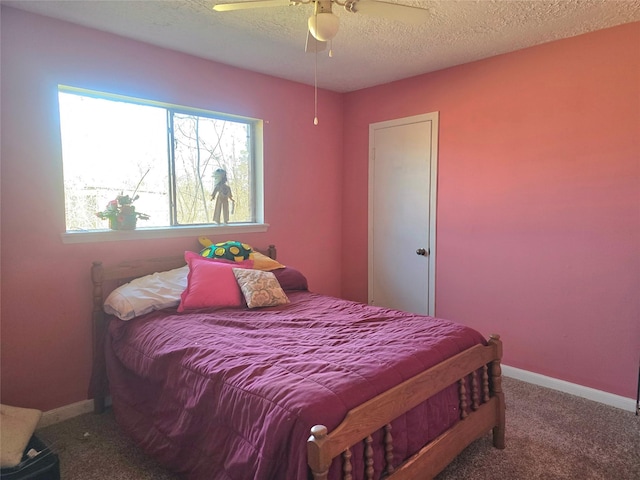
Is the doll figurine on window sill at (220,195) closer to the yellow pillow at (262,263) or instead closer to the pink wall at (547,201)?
the yellow pillow at (262,263)

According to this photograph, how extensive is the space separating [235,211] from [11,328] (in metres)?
1.77

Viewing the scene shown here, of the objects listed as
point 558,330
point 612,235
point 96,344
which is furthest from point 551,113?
point 96,344

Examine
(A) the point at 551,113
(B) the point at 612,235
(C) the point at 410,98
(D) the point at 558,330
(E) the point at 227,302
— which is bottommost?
(D) the point at 558,330

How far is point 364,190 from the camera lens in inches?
166

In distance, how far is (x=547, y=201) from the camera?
3020mm

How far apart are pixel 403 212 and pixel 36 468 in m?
3.15

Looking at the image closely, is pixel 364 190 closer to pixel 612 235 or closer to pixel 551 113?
pixel 551 113

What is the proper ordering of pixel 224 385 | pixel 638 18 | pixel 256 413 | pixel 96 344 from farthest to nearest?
pixel 96 344
pixel 638 18
pixel 224 385
pixel 256 413

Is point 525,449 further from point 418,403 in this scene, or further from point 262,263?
point 262,263

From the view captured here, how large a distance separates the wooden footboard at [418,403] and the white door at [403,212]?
1.51 meters

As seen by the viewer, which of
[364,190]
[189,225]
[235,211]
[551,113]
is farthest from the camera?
[364,190]

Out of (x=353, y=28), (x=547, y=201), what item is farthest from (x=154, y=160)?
(x=547, y=201)

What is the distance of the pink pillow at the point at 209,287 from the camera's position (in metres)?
2.69

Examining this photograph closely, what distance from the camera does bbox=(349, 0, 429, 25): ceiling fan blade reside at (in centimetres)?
189
